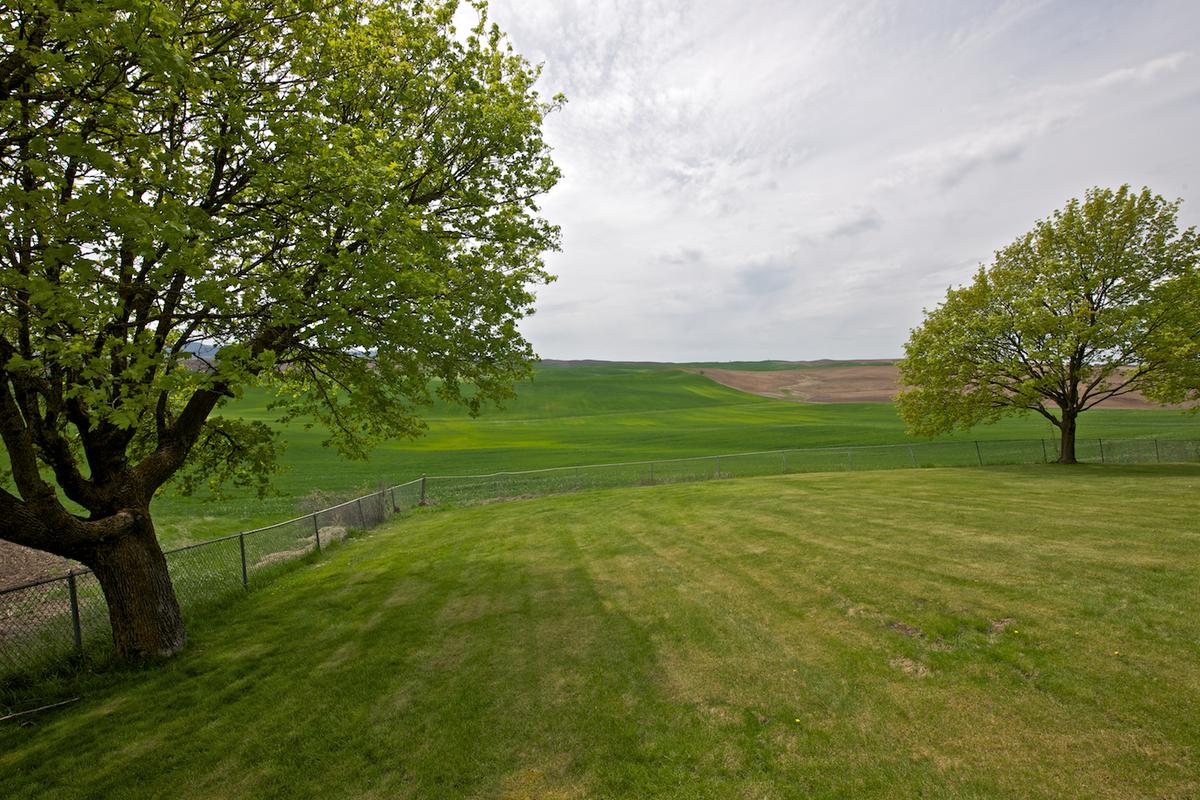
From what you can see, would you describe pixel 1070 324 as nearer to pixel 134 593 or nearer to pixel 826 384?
pixel 134 593

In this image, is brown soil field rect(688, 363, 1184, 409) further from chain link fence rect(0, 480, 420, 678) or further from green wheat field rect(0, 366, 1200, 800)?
chain link fence rect(0, 480, 420, 678)

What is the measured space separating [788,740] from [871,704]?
1043mm

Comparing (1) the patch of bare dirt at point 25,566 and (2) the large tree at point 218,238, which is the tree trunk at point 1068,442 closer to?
(2) the large tree at point 218,238

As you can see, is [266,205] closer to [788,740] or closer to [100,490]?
[100,490]

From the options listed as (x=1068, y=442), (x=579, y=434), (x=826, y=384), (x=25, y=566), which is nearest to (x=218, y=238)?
(x=25, y=566)

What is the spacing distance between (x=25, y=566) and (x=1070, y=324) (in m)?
36.5

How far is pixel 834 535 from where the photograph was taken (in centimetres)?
1141

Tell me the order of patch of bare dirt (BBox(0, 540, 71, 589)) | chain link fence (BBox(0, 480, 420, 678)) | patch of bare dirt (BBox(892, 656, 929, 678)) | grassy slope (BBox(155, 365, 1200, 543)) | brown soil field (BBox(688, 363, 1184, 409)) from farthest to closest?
1. brown soil field (BBox(688, 363, 1184, 409))
2. grassy slope (BBox(155, 365, 1200, 543))
3. patch of bare dirt (BBox(0, 540, 71, 589))
4. chain link fence (BBox(0, 480, 420, 678))
5. patch of bare dirt (BBox(892, 656, 929, 678))

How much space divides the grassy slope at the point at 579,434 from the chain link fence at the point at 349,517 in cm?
471

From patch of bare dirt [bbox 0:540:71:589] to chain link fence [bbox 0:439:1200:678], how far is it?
167 centimetres

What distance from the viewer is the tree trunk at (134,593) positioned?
7.96 m

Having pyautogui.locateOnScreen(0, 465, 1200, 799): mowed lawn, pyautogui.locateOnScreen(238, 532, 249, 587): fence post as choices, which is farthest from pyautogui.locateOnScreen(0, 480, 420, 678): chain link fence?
pyautogui.locateOnScreen(0, 465, 1200, 799): mowed lawn

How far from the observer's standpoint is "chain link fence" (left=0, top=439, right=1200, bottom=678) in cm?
845

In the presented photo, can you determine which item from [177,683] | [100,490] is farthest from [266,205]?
[177,683]
